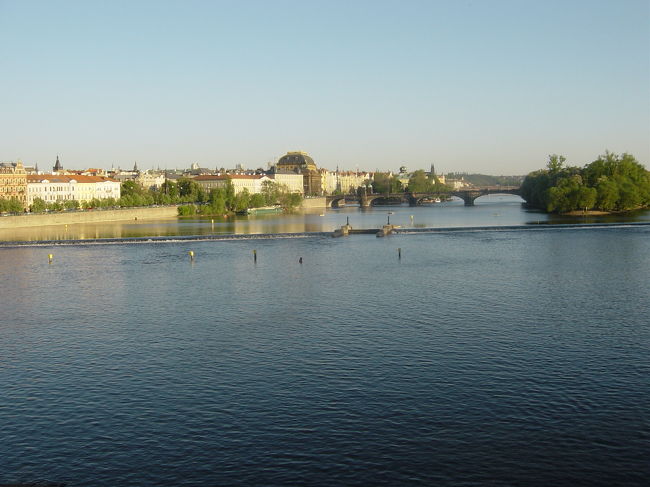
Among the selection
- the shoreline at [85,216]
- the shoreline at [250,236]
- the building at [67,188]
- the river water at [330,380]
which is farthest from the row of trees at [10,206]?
the river water at [330,380]

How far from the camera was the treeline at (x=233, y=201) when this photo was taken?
12338cm

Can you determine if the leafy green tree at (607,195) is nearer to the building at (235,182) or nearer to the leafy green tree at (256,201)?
the leafy green tree at (256,201)

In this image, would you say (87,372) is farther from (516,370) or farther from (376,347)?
(516,370)

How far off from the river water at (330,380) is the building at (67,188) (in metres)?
87.3

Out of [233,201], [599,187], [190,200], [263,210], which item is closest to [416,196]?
[263,210]

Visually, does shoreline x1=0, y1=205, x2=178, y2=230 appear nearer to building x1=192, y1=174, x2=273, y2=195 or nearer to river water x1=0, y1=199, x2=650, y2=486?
river water x1=0, y1=199, x2=650, y2=486

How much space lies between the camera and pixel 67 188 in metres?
128

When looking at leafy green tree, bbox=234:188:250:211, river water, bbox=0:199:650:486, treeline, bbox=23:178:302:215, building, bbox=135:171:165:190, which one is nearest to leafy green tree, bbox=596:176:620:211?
leafy green tree, bbox=234:188:250:211

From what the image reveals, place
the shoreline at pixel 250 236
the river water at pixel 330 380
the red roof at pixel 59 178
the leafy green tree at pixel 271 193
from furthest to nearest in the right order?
the leafy green tree at pixel 271 193 → the red roof at pixel 59 178 → the shoreline at pixel 250 236 → the river water at pixel 330 380

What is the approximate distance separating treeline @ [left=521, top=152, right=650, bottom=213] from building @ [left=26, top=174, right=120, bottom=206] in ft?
243

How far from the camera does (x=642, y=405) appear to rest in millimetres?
18750

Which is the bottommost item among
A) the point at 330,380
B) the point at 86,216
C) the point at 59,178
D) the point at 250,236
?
the point at 330,380

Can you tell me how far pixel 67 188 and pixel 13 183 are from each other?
1255 centimetres

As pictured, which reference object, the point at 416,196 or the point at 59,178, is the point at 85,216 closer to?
the point at 59,178
